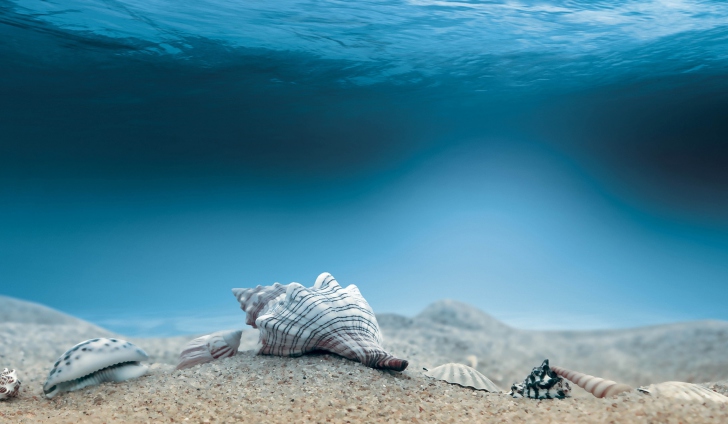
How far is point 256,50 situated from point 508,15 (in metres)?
2.89

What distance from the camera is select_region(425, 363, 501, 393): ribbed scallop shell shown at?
13.6ft

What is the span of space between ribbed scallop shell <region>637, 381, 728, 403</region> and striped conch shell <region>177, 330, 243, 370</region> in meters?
3.27

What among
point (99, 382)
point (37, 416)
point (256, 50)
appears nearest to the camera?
point (37, 416)

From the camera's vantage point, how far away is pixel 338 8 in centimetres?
571

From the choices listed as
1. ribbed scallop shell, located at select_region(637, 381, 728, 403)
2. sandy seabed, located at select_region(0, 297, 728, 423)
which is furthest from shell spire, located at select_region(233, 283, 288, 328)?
ribbed scallop shell, located at select_region(637, 381, 728, 403)

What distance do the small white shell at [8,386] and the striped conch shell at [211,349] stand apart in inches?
47.8

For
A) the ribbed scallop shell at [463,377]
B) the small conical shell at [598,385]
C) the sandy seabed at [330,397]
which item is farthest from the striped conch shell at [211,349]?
the small conical shell at [598,385]

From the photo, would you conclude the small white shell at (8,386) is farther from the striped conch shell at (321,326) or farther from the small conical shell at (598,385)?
the small conical shell at (598,385)

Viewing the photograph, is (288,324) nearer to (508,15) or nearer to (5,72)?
(508,15)

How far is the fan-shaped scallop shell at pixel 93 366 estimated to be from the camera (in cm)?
398

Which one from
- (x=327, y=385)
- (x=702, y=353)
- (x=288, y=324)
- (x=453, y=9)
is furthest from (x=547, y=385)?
(x=453, y=9)

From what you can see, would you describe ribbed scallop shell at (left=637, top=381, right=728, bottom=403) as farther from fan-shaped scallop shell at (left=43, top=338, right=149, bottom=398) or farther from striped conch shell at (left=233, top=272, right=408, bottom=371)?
fan-shaped scallop shell at (left=43, top=338, right=149, bottom=398)

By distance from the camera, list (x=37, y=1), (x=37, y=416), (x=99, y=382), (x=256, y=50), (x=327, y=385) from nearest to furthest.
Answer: (x=37, y=416)
(x=327, y=385)
(x=99, y=382)
(x=37, y=1)
(x=256, y=50)

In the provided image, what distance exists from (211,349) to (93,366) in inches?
39.0
